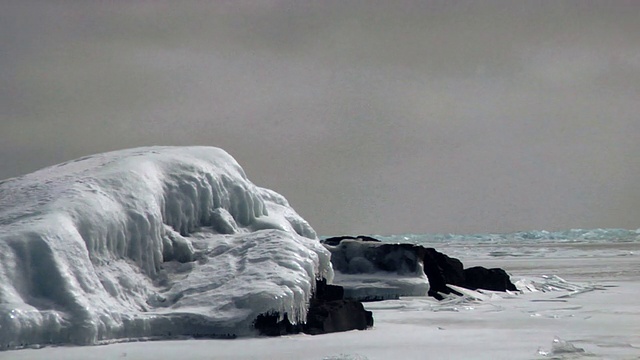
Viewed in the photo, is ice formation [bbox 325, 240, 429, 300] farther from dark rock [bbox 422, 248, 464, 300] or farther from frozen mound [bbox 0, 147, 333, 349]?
frozen mound [bbox 0, 147, 333, 349]

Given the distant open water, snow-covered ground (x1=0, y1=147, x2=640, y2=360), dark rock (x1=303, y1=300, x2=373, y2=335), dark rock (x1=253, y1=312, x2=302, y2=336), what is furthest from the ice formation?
the distant open water

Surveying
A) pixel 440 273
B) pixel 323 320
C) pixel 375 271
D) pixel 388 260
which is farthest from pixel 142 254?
pixel 440 273

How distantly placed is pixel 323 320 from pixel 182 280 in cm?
214

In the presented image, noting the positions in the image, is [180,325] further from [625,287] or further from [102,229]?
[625,287]

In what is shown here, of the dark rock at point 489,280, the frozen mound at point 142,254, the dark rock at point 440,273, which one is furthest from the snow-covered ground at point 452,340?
the dark rock at point 489,280

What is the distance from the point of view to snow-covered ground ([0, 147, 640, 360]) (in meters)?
10.5

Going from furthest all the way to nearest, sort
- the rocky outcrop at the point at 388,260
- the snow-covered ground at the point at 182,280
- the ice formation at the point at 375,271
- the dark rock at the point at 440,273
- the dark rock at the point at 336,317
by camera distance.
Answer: the dark rock at the point at 440,273 → the rocky outcrop at the point at 388,260 → the ice formation at the point at 375,271 → the dark rock at the point at 336,317 → the snow-covered ground at the point at 182,280

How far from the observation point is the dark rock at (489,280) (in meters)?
22.4

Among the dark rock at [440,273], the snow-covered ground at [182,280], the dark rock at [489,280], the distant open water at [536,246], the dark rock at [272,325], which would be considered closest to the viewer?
the snow-covered ground at [182,280]

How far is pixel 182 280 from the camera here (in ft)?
42.1

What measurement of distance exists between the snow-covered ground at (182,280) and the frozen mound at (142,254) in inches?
0.8

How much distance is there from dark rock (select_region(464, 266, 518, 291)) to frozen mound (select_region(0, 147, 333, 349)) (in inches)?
347

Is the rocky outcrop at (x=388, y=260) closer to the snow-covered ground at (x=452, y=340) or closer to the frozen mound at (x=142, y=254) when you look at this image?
the snow-covered ground at (x=452, y=340)

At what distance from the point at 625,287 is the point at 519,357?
14.4 metres
